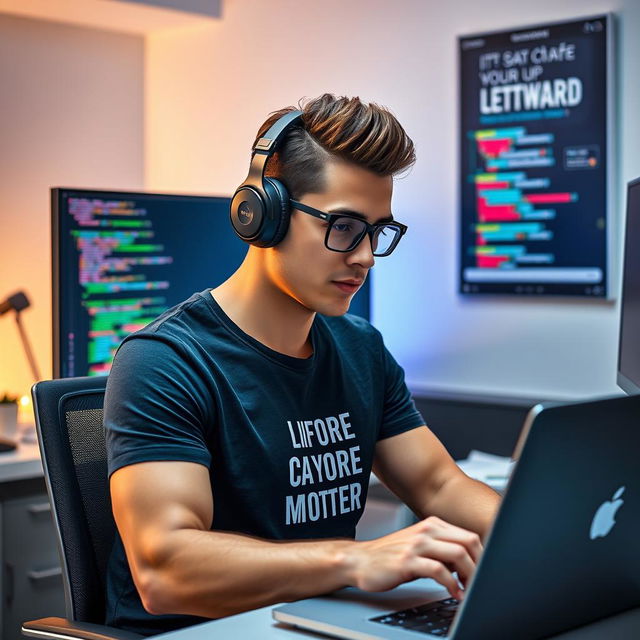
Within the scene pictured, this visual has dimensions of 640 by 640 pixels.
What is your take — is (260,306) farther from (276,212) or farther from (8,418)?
(8,418)

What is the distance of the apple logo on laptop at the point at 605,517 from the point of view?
941 millimetres

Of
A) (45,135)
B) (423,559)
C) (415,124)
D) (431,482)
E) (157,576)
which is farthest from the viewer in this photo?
(45,135)

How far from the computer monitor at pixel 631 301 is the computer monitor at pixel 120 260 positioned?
1.14m

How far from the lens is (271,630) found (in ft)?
3.32

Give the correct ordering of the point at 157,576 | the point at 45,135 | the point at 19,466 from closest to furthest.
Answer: the point at 157,576 < the point at 19,466 < the point at 45,135

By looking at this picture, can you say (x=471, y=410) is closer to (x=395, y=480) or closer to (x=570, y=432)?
(x=395, y=480)

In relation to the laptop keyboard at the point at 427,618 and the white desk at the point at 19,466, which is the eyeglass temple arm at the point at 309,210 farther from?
the white desk at the point at 19,466

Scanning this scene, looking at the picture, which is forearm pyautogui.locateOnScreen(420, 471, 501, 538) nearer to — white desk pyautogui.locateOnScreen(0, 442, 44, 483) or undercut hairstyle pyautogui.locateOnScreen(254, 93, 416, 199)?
undercut hairstyle pyautogui.locateOnScreen(254, 93, 416, 199)

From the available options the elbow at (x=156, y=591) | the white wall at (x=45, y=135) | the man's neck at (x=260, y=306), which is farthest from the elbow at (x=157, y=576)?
the white wall at (x=45, y=135)

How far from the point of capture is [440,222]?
9.02 feet

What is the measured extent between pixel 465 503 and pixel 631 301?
0.43 metres

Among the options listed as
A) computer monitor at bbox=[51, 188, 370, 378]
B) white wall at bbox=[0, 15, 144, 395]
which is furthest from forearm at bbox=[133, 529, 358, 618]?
white wall at bbox=[0, 15, 144, 395]

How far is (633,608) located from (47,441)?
792 millimetres

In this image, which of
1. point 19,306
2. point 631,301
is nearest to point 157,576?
point 631,301
